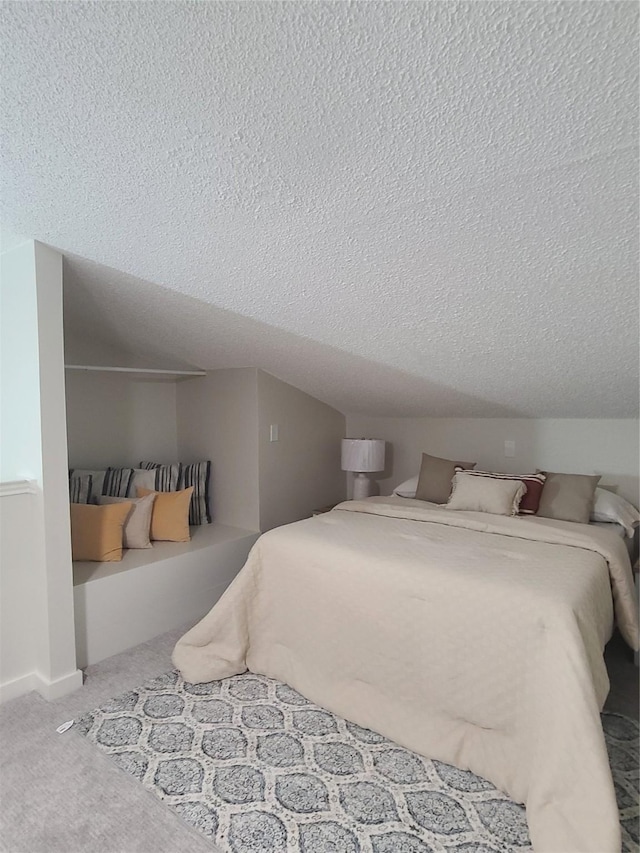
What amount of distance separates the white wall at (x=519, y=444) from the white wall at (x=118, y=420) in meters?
1.51

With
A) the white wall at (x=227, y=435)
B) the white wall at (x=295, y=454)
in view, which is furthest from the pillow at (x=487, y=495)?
the white wall at (x=227, y=435)

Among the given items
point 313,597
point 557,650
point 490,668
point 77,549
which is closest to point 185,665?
point 313,597

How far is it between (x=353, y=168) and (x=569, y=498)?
2143mm

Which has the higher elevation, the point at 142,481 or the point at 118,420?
the point at 118,420

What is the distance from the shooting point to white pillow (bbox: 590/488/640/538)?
2736mm

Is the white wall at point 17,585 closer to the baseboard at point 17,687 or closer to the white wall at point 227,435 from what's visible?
the baseboard at point 17,687

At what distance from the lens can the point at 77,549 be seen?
274cm

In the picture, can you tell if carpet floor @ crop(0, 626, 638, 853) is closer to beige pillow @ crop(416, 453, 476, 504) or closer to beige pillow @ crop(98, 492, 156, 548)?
beige pillow @ crop(98, 492, 156, 548)

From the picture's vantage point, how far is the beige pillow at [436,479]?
3.20 metres

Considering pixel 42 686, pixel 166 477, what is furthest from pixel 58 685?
pixel 166 477

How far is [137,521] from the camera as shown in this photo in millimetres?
2992

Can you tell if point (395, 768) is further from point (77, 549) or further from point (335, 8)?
point (335, 8)

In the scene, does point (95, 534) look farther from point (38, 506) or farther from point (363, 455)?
point (363, 455)

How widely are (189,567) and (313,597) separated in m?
1.02
